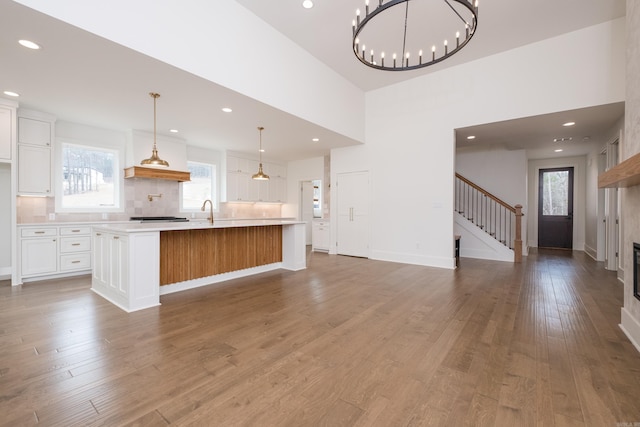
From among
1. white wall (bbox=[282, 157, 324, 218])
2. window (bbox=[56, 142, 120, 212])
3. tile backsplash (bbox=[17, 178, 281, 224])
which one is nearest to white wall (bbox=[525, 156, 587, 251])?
white wall (bbox=[282, 157, 324, 218])

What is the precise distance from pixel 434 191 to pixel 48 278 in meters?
7.20

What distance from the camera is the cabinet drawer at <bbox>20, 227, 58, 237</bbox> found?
4.48m

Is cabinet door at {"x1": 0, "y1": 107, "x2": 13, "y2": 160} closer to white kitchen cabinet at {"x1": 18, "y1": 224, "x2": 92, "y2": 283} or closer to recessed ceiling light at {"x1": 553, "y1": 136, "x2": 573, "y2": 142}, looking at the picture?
white kitchen cabinet at {"x1": 18, "y1": 224, "x2": 92, "y2": 283}

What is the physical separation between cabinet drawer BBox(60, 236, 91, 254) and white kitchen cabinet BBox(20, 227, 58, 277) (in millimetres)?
91

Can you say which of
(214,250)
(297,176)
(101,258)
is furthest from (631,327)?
(297,176)

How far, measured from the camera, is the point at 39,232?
462 centimetres

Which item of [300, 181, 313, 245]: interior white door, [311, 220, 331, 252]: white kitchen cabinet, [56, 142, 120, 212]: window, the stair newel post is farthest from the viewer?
[300, 181, 313, 245]: interior white door

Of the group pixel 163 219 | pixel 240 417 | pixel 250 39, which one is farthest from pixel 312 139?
pixel 240 417

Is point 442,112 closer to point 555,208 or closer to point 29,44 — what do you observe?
point 555,208

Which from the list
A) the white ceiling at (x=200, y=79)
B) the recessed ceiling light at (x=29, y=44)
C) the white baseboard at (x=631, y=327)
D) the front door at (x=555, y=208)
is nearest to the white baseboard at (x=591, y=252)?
the front door at (x=555, y=208)

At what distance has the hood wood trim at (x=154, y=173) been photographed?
5.53 meters

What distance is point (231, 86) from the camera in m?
3.74

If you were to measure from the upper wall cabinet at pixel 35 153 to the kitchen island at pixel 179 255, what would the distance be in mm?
1886

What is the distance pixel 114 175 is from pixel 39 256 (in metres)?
2.00
